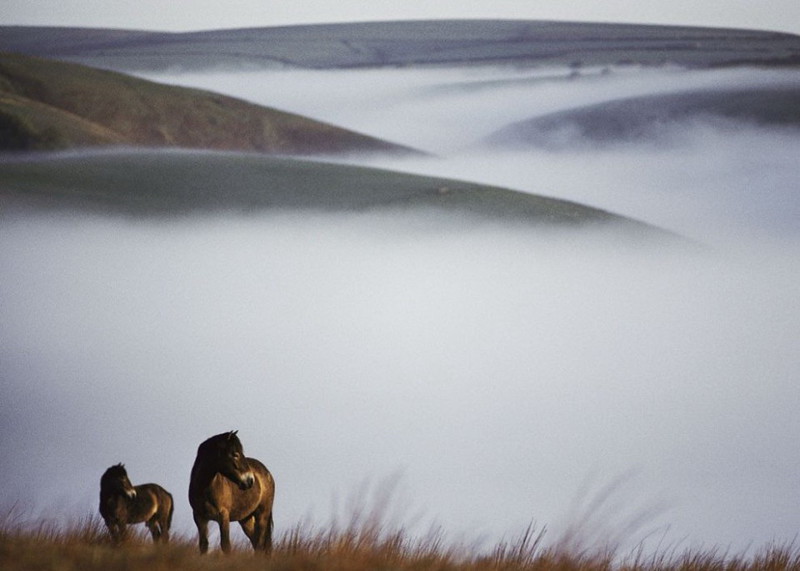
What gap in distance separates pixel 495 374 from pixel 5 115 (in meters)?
1.51

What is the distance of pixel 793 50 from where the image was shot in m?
3.42

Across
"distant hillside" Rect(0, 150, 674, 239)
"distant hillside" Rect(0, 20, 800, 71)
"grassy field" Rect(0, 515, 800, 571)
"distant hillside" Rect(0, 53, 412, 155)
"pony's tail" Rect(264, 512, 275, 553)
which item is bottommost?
"grassy field" Rect(0, 515, 800, 571)

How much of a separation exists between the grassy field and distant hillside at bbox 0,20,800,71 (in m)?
1.32

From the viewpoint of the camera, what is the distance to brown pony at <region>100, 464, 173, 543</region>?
266cm

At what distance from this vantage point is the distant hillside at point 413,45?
11.3 feet

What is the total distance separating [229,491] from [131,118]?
1.26m

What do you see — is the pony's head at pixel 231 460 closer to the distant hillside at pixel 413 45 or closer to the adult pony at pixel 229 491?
the adult pony at pixel 229 491

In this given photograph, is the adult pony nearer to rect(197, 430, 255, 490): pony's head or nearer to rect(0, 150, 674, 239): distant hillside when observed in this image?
rect(197, 430, 255, 490): pony's head

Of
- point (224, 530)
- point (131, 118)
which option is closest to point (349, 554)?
point (224, 530)

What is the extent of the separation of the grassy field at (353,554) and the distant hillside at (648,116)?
42.8 inches

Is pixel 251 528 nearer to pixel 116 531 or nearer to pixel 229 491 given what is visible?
pixel 229 491

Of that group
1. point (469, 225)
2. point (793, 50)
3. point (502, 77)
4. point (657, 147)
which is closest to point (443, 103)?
point (502, 77)

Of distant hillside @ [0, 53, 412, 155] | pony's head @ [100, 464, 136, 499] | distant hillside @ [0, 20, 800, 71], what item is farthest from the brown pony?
distant hillside @ [0, 20, 800, 71]

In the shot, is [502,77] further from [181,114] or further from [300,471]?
[300,471]
